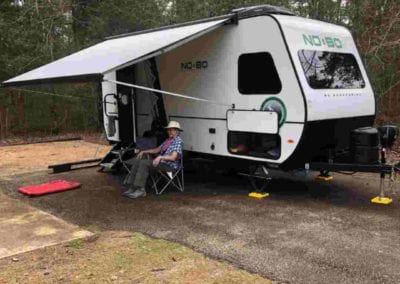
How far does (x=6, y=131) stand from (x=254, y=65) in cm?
1025

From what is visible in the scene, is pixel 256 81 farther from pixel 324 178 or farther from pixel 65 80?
pixel 65 80

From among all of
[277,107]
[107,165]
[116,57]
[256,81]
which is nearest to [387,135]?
[277,107]

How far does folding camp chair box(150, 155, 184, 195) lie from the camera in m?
6.70

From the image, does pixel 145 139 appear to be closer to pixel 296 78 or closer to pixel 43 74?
pixel 43 74

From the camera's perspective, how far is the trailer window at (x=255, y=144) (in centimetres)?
618

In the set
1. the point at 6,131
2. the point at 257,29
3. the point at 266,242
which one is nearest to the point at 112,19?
the point at 6,131

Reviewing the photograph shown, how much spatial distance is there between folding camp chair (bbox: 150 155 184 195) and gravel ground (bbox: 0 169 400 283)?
0.15 m

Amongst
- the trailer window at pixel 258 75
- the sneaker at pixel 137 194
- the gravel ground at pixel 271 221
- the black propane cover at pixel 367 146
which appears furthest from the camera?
the sneaker at pixel 137 194

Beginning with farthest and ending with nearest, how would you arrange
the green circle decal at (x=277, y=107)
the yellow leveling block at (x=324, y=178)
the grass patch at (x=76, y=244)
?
the yellow leveling block at (x=324, y=178)
the green circle decal at (x=277, y=107)
the grass patch at (x=76, y=244)

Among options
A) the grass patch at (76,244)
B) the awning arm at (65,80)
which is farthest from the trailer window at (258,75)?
the grass patch at (76,244)

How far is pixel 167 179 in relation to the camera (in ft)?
22.9

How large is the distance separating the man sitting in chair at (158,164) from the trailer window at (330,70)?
187 centimetres

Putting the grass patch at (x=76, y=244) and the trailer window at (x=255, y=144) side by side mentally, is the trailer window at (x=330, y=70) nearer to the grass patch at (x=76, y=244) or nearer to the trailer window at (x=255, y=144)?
the trailer window at (x=255, y=144)

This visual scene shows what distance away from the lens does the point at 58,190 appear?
7070 mm
